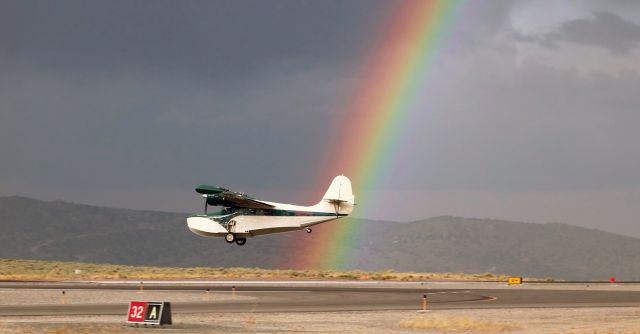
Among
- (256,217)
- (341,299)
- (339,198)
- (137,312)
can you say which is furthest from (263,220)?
(137,312)

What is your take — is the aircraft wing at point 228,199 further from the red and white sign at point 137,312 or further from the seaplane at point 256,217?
the red and white sign at point 137,312

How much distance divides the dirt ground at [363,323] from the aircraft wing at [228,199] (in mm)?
41300

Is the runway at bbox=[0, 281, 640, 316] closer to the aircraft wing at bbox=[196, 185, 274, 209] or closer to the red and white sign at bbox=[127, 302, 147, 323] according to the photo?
the red and white sign at bbox=[127, 302, 147, 323]

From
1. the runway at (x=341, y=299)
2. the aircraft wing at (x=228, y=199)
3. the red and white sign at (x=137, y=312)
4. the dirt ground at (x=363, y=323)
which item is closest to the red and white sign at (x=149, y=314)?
the red and white sign at (x=137, y=312)

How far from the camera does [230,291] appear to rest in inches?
2451

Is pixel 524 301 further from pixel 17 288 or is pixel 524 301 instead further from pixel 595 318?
pixel 17 288

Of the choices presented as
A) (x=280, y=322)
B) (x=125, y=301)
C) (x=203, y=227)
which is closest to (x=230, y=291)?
(x=125, y=301)

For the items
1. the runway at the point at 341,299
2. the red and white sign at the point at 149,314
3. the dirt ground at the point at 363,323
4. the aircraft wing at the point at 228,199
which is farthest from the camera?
the aircraft wing at the point at 228,199

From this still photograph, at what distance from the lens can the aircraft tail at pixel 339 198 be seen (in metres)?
89.2

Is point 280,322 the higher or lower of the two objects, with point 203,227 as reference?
lower

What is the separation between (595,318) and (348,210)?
46767 mm

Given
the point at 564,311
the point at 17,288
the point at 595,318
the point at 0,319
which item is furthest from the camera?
the point at 17,288

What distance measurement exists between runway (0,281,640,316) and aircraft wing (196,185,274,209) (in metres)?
15.1

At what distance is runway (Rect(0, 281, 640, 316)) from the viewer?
47.5 metres
